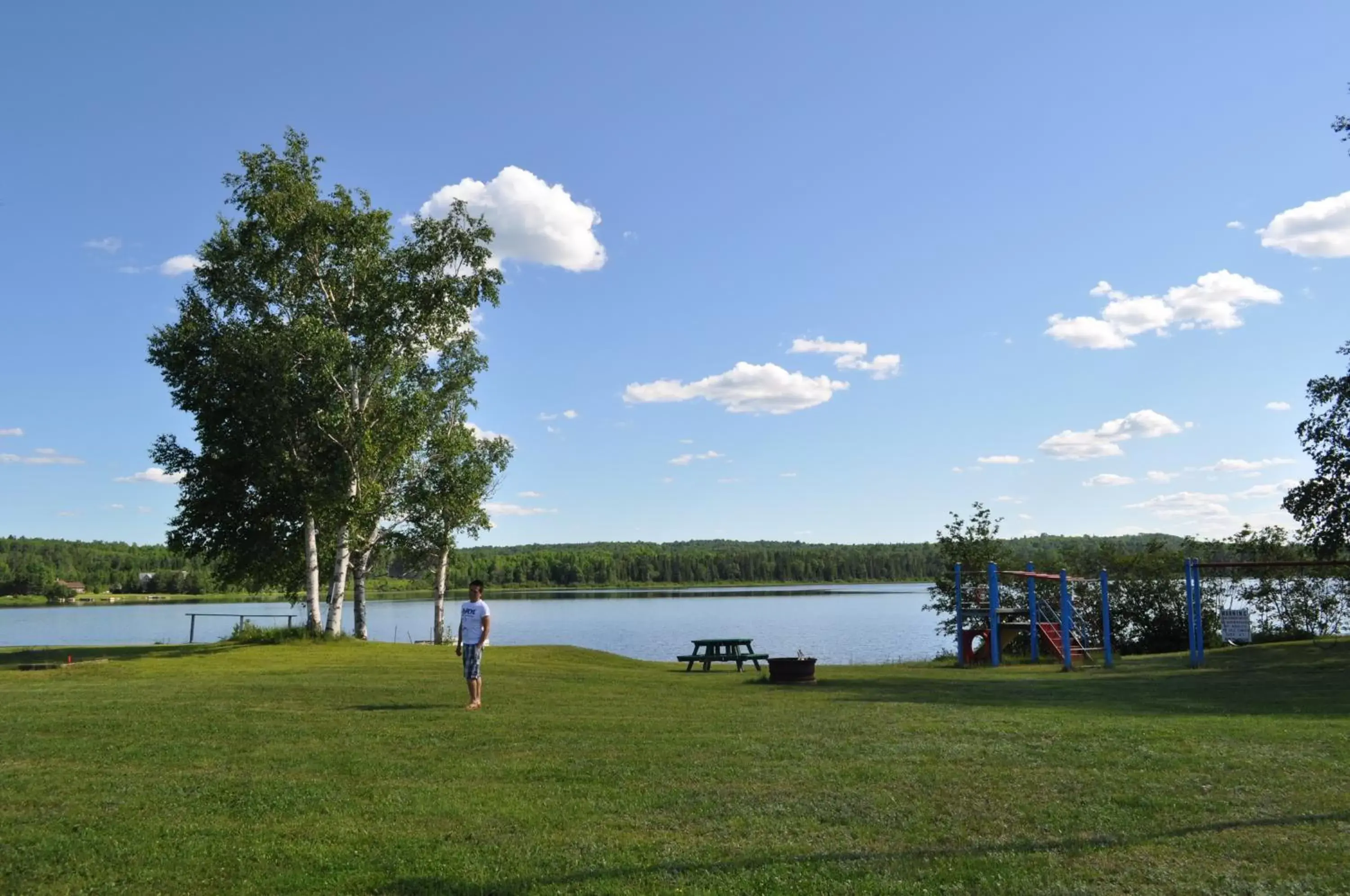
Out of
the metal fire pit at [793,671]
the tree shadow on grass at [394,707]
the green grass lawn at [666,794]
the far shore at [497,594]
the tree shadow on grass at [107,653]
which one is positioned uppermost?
the green grass lawn at [666,794]

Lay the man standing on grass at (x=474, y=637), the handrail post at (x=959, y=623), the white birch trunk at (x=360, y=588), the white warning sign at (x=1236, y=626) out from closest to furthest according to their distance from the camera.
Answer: the man standing on grass at (x=474, y=637)
the white warning sign at (x=1236, y=626)
the handrail post at (x=959, y=623)
the white birch trunk at (x=360, y=588)

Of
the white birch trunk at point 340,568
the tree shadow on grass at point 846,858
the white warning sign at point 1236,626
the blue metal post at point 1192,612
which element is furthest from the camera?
the white birch trunk at point 340,568

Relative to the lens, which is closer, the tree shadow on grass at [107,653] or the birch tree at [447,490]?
the tree shadow on grass at [107,653]

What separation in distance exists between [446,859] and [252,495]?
2974cm

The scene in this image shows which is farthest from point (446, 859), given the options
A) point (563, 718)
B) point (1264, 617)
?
point (1264, 617)

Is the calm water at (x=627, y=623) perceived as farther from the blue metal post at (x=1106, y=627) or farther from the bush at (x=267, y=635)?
the blue metal post at (x=1106, y=627)

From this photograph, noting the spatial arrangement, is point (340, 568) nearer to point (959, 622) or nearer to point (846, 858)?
point (959, 622)

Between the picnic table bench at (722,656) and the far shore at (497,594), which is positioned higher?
the picnic table bench at (722,656)

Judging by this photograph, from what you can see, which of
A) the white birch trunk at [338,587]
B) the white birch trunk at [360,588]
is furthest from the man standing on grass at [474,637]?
the white birch trunk at [360,588]

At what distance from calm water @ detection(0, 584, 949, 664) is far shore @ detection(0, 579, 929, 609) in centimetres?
892

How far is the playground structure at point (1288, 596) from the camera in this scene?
113 ft

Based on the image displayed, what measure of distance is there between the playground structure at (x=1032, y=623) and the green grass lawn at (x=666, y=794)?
1028 cm

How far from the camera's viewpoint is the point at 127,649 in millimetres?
29391

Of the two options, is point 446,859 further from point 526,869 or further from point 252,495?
point 252,495
